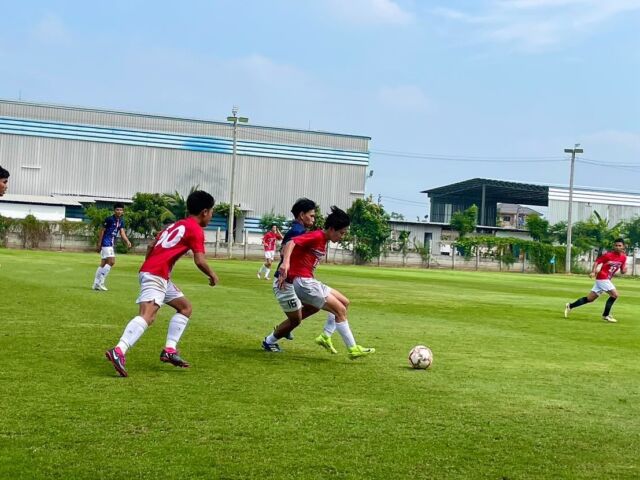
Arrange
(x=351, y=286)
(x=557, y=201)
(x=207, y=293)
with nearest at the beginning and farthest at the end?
1. (x=207, y=293)
2. (x=351, y=286)
3. (x=557, y=201)

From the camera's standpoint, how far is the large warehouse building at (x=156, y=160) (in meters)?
73.5

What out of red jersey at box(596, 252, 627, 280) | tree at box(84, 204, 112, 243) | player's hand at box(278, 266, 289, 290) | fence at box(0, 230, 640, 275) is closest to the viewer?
player's hand at box(278, 266, 289, 290)

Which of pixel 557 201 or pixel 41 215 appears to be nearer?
pixel 41 215

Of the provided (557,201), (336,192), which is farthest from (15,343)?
(557,201)

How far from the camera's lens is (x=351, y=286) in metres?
29.9

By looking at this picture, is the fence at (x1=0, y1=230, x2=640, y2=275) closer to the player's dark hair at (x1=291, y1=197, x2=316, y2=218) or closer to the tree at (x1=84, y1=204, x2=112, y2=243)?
the tree at (x1=84, y1=204, x2=112, y2=243)

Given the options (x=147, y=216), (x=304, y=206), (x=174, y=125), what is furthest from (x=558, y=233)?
(x=304, y=206)

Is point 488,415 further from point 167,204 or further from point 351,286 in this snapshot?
point 167,204

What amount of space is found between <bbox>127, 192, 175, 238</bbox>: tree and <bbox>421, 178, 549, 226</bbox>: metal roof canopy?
121ft

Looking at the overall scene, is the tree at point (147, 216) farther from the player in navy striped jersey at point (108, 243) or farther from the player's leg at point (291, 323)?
the player's leg at point (291, 323)

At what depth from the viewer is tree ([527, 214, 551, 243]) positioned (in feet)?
278

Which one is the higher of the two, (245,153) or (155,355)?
(245,153)

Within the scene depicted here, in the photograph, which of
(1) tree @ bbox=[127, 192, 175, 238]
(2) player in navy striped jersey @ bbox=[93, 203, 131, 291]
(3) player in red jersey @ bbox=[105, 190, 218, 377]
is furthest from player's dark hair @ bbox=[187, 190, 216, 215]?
(1) tree @ bbox=[127, 192, 175, 238]

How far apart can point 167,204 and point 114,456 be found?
203ft
